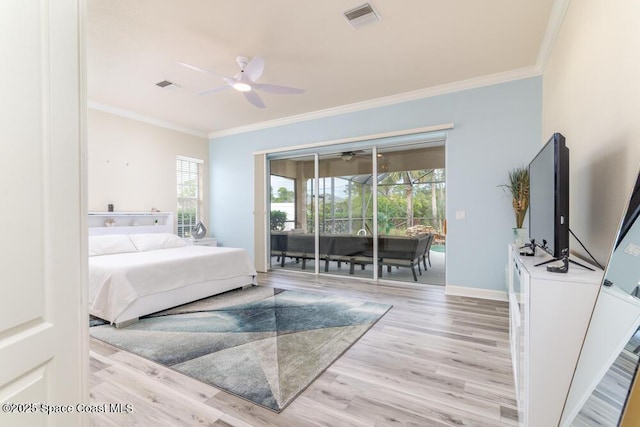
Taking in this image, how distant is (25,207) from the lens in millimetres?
712

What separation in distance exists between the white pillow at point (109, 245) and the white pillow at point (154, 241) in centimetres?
9

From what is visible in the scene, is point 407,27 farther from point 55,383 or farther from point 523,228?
point 55,383

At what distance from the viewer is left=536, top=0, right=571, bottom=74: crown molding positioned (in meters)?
2.51

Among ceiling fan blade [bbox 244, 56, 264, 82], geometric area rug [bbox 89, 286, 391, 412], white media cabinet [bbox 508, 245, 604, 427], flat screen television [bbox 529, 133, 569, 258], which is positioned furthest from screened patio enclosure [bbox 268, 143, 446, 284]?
white media cabinet [bbox 508, 245, 604, 427]

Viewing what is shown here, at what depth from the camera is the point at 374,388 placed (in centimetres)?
199

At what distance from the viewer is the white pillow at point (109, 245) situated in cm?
392

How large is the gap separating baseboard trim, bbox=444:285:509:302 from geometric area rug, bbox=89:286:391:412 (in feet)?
3.98

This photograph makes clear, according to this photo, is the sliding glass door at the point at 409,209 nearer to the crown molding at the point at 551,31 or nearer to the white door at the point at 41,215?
the crown molding at the point at 551,31

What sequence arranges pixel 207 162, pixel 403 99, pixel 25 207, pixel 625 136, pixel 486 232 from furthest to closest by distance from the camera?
1. pixel 207 162
2. pixel 403 99
3. pixel 486 232
4. pixel 625 136
5. pixel 25 207

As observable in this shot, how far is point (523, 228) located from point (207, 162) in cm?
585

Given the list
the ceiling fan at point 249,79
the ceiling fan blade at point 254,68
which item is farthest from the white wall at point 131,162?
the ceiling fan blade at point 254,68

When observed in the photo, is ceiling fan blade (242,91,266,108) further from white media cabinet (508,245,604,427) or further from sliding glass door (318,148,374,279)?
white media cabinet (508,245,604,427)

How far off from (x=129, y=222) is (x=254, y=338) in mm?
3599

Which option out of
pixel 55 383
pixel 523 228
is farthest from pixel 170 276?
pixel 523 228
